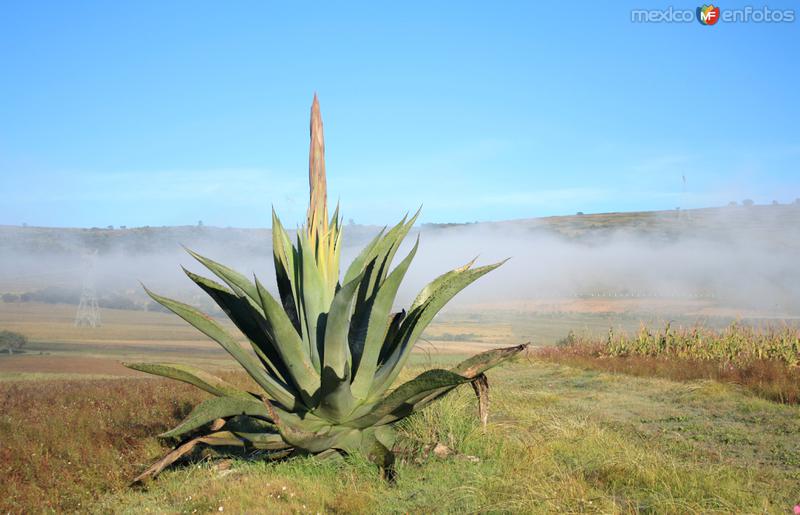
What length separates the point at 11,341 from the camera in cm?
2039

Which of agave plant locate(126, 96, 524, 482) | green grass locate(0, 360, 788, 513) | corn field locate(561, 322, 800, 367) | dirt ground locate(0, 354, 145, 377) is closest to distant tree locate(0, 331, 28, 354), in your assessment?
dirt ground locate(0, 354, 145, 377)

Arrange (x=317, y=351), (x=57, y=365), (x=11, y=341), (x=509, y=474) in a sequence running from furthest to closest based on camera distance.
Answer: (x=11, y=341)
(x=57, y=365)
(x=317, y=351)
(x=509, y=474)

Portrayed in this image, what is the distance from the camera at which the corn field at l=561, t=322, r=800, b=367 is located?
46.2ft

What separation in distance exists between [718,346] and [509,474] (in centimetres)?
1219

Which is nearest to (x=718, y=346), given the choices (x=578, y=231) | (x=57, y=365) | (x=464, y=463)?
(x=464, y=463)

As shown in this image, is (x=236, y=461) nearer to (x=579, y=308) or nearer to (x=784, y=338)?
(x=784, y=338)

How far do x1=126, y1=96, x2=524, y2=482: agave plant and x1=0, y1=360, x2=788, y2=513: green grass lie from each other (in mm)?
270

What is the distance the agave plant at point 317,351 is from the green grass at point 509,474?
27cm

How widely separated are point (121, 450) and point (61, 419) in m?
1.56

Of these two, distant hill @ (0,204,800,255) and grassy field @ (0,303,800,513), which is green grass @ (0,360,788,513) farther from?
distant hill @ (0,204,800,255)

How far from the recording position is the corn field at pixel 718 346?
46.2 feet

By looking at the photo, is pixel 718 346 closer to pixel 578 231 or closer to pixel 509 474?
pixel 509 474

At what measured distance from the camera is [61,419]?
7699 mm

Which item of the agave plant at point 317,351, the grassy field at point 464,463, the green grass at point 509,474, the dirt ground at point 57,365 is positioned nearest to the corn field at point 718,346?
the grassy field at point 464,463
